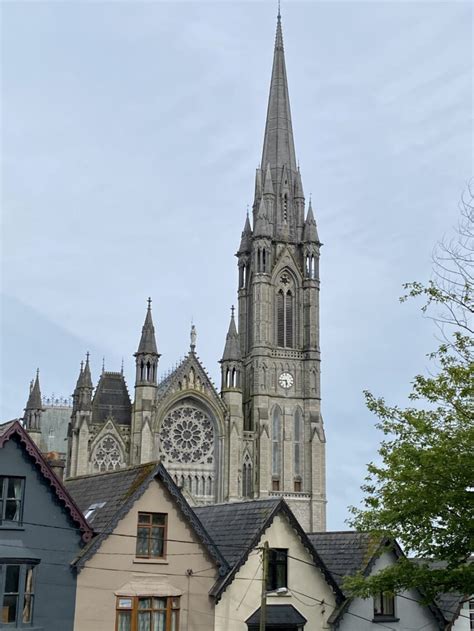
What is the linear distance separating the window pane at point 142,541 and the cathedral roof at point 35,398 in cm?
5233

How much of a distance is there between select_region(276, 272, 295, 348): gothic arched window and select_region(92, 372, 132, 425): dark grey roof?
1453cm

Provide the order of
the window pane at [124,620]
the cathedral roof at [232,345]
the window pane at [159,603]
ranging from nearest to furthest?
the window pane at [124,620], the window pane at [159,603], the cathedral roof at [232,345]

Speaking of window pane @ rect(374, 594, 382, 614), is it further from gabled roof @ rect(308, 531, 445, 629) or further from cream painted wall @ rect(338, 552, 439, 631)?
gabled roof @ rect(308, 531, 445, 629)

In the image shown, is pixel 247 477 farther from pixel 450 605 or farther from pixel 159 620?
pixel 159 620

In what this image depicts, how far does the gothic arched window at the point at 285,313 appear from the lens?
272ft

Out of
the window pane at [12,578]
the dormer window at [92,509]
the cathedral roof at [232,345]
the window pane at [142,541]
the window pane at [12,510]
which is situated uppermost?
the cathedral roof at [232,345]

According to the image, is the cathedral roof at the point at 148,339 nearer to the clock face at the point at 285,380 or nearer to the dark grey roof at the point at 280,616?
the clock face at the point at 285,380

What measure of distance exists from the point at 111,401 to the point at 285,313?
57.8 ft

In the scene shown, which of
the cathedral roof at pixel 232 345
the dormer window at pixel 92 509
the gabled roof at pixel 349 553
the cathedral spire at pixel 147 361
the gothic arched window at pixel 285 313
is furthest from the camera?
the gothic arched window at pixel 285 313

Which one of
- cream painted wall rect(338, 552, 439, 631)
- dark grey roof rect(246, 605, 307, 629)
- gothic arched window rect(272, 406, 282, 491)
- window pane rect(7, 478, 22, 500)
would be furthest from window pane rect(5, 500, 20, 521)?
gothic arched window rect(272, 406, 282, 491)

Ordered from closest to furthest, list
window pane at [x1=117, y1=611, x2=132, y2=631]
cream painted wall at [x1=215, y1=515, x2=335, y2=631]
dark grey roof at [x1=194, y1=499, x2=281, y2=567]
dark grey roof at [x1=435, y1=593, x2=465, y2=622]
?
window pane at [x1=117, y1=611, x2=132, y2=631] < cream painted wall at [x1=215, y1=515, x2=335, y2=631] < dark grey roof at [x1=194, y1=499, x2=281, y2=567] < dark grey roof at [x1=435, y1=593, x2=465, y2=622]

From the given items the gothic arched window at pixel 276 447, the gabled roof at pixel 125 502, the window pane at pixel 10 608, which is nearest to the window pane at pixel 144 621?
the gabled roof at pixel 125 502

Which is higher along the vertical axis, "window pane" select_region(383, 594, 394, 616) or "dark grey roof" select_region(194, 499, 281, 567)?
"dark grey roof" select_region(194, 499, 281, 567)

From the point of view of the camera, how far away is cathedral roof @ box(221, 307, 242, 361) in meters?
79.1
